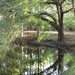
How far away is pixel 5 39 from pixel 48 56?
21.7 ft

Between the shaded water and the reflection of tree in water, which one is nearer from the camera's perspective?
the shaded water

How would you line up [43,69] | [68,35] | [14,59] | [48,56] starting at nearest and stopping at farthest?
1. [43,69]
2. [14,59]
3. [48,56]
4. [68,35]

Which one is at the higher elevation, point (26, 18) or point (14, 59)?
point (26, 18)

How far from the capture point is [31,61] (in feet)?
49.3

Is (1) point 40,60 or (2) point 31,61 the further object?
(1) point 40,60

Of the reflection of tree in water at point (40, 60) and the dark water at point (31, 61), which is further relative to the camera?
the reflection of tree in water at point (40, 60)

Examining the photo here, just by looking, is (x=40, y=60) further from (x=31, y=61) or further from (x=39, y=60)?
(x=31, y=61)

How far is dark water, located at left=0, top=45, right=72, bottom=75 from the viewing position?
12.1 metres

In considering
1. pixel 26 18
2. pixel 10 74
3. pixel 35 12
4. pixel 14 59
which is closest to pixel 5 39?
pixel 10 74

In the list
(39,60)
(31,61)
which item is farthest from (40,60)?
(31,61)

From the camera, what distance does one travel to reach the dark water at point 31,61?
12.1 meters

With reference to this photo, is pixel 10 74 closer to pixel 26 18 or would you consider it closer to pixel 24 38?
pixel 26 18

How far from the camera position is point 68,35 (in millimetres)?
18859

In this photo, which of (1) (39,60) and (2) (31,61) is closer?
(2) (31,61)
